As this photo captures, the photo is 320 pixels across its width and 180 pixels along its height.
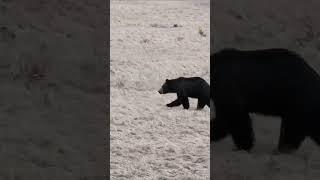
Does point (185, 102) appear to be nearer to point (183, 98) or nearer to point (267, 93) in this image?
point (183, 98)

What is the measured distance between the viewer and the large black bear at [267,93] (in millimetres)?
6059

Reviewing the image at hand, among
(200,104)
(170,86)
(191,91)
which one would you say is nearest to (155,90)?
(170,86)

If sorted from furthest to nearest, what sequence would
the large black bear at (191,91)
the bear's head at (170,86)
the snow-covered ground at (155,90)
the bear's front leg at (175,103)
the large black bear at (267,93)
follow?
1. the bear's head at (170,86)
2. the bear's front leg at (175,103)
3. the large black bear at (191,91)
4. the snow-covered ground at (155,90)
5. the large black bear at (267,93)

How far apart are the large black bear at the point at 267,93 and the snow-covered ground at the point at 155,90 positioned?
453 mm

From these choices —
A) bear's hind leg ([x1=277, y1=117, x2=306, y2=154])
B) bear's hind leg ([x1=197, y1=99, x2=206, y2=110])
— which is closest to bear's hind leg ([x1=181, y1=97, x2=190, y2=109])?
bear's hind leg ([x1=197, y1=99, x2=206, y2=110])

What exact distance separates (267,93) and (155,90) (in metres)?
2.94

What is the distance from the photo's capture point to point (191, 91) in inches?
314

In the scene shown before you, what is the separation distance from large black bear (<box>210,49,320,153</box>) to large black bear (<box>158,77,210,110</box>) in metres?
1.32

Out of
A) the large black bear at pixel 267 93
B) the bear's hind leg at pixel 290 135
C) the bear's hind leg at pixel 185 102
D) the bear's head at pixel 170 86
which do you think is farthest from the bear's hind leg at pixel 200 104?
the bear's hind leg at pixel 290 135

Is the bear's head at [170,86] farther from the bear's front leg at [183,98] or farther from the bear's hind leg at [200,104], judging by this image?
the bear's hind leg at [200,104]

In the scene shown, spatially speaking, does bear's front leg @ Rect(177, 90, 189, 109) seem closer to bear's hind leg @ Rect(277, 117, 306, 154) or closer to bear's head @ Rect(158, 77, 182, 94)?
bear's head @ Rect(158, 77, 182, 94)
